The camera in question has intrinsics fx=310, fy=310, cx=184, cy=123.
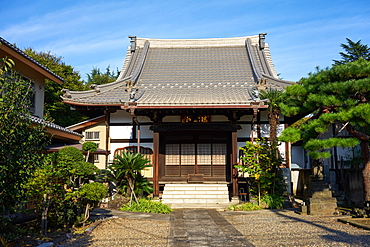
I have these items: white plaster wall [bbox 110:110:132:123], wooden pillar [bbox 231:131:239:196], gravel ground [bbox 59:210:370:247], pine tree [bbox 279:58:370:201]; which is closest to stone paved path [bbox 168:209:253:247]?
gravel ground [bbox 59:210:370:247]

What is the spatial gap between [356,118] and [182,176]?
9562mm

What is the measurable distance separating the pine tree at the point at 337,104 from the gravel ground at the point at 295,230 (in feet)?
6.54

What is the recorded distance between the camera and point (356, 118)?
9188mm

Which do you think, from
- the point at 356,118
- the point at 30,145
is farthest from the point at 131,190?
the point at 356,118

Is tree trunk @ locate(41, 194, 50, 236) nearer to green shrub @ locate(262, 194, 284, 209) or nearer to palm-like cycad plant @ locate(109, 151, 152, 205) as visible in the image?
palm-like cycad plant @ locate(109, 151, 152, 205)

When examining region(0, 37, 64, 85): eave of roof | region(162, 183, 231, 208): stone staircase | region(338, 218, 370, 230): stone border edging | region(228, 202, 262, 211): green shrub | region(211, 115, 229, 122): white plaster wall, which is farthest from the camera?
region(211, 115, 229, 122): white plaster wall

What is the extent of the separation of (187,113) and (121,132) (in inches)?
149

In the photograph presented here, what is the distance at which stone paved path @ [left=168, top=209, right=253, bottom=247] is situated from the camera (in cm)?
716

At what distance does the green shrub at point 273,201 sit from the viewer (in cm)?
1268

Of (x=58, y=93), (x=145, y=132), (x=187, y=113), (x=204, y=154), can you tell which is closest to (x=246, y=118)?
(x=204, y=154)

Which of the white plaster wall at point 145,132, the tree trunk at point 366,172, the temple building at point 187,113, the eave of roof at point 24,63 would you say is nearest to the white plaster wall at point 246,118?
the temple building at point 187,113

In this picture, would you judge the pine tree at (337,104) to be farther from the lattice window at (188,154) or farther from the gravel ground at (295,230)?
the lattice window at (188,154)

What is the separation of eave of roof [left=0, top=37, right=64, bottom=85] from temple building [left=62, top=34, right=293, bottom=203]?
6.67ft

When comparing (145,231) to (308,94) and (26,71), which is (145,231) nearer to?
(308,94)
